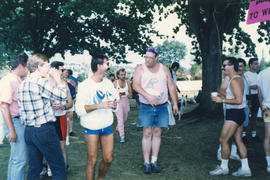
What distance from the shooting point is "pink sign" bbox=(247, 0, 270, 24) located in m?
4.88

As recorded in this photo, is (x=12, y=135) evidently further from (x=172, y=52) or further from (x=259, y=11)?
(x=172, y=52)

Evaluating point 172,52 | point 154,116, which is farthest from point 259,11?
point 172,52

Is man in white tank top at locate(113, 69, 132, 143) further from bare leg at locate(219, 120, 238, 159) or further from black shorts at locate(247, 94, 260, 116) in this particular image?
bare leg at locate(219, 120, 238, 159)

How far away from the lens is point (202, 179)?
4.81 metres

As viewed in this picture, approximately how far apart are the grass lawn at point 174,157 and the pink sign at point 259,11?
9.15ft

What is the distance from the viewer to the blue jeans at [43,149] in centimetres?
344

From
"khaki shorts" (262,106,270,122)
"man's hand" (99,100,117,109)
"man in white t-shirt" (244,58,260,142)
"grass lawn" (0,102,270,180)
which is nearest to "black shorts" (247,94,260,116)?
"man in white t-shirt" (244,58,260,142)

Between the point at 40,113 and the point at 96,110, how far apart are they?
0.81 meters

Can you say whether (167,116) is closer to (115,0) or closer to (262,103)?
(262,103)

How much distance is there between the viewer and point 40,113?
344 centimetres

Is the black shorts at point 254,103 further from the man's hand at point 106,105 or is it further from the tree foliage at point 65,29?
the tree foliage at point 65,29

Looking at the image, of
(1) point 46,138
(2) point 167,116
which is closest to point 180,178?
(2) point 167,116

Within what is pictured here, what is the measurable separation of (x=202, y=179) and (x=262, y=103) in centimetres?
180

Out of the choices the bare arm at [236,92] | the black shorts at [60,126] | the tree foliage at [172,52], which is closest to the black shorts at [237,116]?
the bare arm at [236,92]
